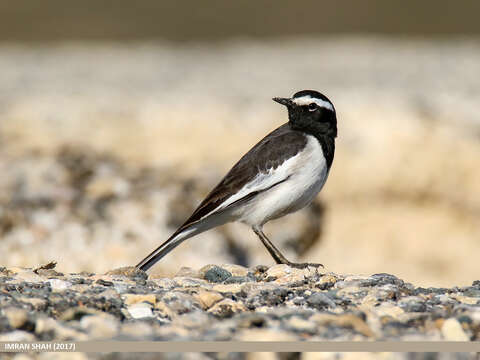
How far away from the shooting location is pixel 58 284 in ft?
18.5

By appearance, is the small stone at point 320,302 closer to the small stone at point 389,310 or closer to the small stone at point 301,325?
the small stone at point 389,310

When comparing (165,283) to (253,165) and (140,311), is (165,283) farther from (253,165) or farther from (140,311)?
(253,165)

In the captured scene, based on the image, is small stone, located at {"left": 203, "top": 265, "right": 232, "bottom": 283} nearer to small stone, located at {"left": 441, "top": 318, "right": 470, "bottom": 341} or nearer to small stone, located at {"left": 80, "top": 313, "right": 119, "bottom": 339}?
small stone, located at {"left": 80, "top": 313, "right": 119, "bottom": 339}

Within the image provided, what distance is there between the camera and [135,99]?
41.3 ft

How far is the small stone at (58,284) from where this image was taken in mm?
5566

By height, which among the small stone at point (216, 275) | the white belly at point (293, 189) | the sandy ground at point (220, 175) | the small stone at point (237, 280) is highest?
the sandy ground at point (220, 175)

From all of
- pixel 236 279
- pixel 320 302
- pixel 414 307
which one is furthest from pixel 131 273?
pixel 414 307

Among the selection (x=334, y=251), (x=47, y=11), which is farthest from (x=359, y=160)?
(x=47, y=11)

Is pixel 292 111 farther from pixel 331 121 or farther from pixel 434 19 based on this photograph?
pixel 434 19

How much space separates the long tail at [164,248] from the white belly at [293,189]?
1.54 feet

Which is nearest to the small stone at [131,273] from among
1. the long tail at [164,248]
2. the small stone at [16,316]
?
the long tail at [164,248]

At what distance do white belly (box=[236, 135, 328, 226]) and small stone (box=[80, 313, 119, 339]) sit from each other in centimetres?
230

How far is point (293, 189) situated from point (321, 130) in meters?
0.73

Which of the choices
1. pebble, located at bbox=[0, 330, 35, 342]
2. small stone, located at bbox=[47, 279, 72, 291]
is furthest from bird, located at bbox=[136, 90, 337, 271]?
pebble, located at bbox=[0, 330, 35, 342]
